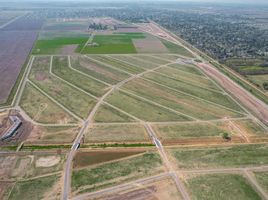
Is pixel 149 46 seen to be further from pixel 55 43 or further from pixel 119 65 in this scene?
pixel 55 43

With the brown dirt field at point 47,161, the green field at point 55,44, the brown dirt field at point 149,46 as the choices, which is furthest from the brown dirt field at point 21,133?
the brown dirt field at point 149,46

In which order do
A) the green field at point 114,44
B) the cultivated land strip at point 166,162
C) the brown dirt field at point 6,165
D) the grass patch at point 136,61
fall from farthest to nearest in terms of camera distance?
the green field at point 114,44 → the grass patch at point 136,61 → the brown dirt field at point 6,165 → the cultivated land strip at point 166,162

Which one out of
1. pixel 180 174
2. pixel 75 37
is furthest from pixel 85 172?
pixel 75 37

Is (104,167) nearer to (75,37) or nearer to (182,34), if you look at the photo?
(75,37)

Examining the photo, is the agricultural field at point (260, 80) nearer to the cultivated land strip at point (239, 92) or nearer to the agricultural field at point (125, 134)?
the cultivated land strip at point (239, 92)

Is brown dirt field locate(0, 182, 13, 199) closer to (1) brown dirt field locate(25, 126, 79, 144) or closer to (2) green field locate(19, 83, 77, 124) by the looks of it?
(1) brown dirt field locate(25, 126, 79, 144)

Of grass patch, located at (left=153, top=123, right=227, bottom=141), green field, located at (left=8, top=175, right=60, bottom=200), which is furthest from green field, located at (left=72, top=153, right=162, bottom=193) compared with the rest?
grass patch, located at (left=153, top=123, right=227, bottom=141)
